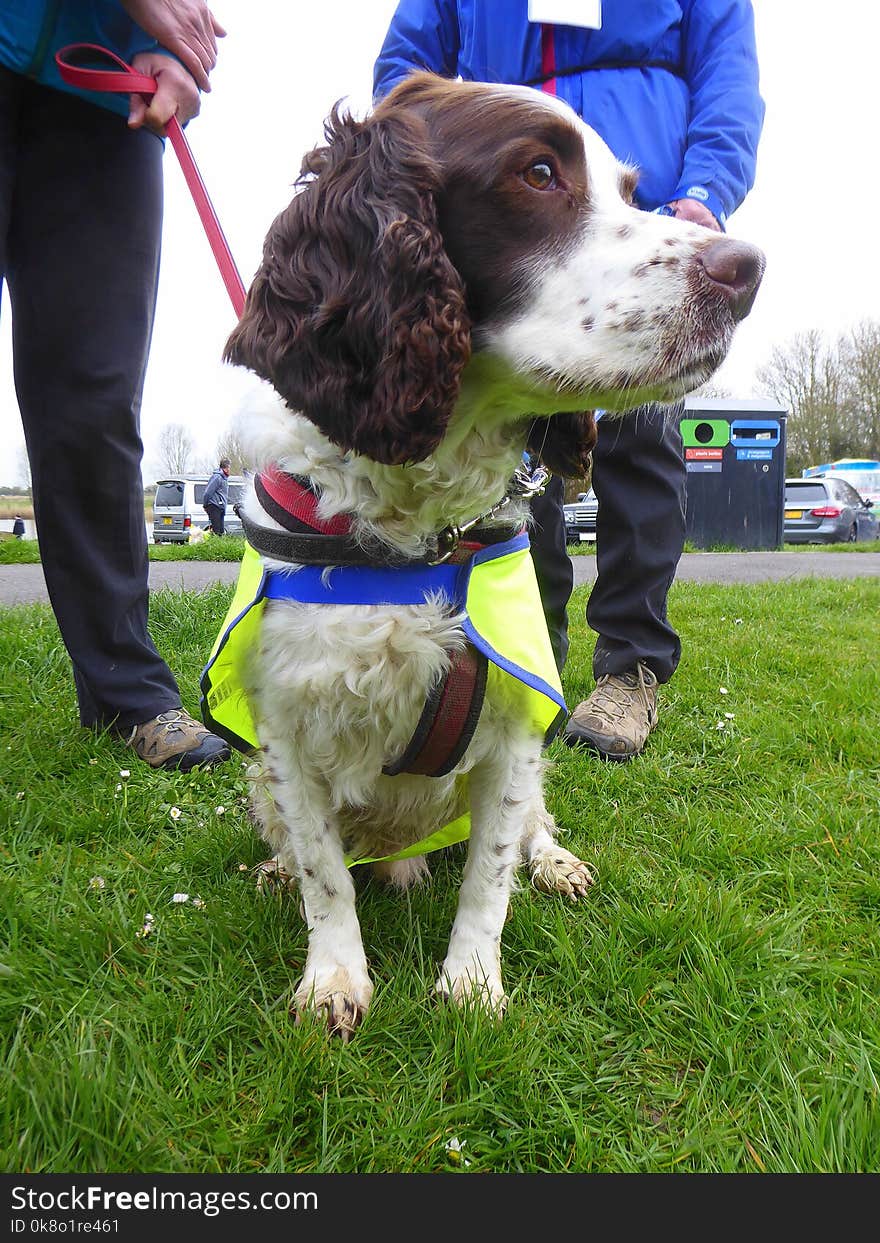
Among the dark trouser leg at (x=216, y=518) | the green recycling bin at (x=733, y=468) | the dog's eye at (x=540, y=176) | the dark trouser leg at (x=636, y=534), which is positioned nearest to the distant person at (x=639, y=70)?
the dark trouser leg at (x=636, y=534)

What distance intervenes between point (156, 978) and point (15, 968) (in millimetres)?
250

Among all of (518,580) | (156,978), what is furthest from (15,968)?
(518,580)

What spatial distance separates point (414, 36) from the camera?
2.65m

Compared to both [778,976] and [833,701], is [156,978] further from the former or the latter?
[833,701]

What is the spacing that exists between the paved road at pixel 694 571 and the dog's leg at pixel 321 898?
3.36 metres

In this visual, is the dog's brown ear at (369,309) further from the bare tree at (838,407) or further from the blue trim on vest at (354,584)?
the bare tree at (838,407)

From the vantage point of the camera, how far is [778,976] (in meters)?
1.60

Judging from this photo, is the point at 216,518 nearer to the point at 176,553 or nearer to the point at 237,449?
the point at 176,553

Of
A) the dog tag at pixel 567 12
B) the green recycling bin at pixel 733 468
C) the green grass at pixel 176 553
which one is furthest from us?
the green recycling bin at pixel 733 468

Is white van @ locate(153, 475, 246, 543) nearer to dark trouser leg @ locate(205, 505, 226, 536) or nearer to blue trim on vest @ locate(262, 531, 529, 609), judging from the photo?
dark trouser leg @ locate(205, 505, 226, 536)

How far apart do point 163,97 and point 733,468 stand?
13.9m

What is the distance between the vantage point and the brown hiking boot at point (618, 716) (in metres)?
2.90

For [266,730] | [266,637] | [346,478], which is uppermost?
[346,478]

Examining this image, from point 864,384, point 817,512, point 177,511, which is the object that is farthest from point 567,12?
point 864,384
